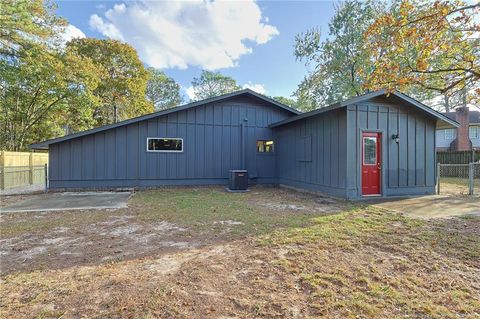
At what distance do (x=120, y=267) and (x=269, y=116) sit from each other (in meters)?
10.2

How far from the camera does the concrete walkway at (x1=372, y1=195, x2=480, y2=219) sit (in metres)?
6.06

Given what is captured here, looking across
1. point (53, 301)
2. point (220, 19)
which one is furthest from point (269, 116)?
point (53, 301)

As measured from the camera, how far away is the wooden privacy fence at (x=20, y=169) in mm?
10727

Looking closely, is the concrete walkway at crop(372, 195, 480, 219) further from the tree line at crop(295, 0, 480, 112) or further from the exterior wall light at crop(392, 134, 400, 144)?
the tree line at crop(295, 0, 480, 112)

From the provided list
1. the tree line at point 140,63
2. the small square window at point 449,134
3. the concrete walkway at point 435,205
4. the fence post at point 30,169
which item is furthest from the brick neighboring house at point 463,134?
the fence post at point 30,169

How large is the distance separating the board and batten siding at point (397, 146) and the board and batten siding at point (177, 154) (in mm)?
4843

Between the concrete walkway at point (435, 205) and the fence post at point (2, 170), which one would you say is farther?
the fence post at point (2, 170)

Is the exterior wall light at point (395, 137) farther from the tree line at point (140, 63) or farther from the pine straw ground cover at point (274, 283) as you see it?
the pine straw ground cover at point (274, 283)

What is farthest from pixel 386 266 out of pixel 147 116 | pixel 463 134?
pixel 463 134

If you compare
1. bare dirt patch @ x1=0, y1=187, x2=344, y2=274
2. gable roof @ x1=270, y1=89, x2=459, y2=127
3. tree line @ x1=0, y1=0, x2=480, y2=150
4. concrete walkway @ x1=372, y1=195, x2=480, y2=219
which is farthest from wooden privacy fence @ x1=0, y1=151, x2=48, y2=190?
concrete walkway @ x1=372, y1=195, x2=480, y2=219

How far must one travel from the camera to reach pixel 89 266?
3.21 metres

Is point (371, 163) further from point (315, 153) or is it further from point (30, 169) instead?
point (30, 169)

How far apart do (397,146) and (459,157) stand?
48.1ft

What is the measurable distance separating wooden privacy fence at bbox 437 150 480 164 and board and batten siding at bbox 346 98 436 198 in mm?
12232
